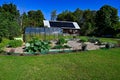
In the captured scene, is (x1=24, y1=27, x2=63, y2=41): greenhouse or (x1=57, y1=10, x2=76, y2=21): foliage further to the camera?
(x1=57, y1=10, x2=76, y2=21): foliage

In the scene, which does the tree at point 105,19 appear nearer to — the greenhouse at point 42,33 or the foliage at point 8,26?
the greenhouse at point 42,33

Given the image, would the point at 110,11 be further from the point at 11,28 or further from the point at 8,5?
the point at 11,28

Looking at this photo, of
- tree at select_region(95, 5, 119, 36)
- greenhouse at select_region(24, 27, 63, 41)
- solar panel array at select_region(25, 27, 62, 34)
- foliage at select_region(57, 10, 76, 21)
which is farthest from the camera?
foliage at select_region(57, 10, 76, 21)

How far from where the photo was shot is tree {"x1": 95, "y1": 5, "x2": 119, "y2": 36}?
46675 millimetres

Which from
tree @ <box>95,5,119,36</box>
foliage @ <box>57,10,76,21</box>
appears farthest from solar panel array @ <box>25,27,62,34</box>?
foliage @ <box>57,10,76,21</box>

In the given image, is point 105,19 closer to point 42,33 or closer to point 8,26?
point 42,33

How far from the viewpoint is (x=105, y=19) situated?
48375mm

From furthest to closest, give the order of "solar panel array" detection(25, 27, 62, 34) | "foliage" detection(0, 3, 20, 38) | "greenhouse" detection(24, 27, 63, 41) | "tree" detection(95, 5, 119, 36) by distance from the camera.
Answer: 1. "tree" detection(95, 5, 119, 36)
2. "solar panel array" detection(25, 27, 62, 34)
3. "greenhouse" detection(24, 27, 63, 41)
4. "foliage" detection(0, 3, 20, 38)

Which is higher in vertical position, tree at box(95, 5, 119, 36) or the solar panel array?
tree at box(95, 5, 119, 36)

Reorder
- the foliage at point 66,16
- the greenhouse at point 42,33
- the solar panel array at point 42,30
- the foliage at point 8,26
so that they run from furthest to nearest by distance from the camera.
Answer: the foliage at point 66,16
the solar panel array at point 42,30
the greenhouse at point 42,33
the foliage at point 8,26

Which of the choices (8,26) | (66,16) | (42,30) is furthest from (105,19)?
(8,26)

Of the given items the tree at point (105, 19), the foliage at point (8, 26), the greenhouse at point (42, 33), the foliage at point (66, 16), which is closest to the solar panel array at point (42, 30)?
the greenhouse at point (42, 33)

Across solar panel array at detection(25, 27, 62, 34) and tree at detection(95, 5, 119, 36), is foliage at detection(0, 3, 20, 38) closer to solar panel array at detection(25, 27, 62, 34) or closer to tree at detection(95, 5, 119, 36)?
solar panel array at detection(25, 27, 62, 34)

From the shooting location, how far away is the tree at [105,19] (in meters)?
46.7
